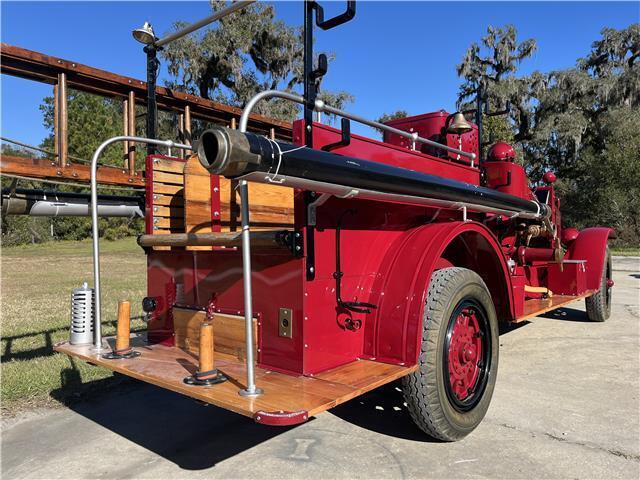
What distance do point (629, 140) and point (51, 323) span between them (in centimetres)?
2754

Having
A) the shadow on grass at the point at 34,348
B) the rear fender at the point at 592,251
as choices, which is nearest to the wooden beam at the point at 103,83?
the shadow on grass at the point at 34,348

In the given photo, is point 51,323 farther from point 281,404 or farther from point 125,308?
point 281,404

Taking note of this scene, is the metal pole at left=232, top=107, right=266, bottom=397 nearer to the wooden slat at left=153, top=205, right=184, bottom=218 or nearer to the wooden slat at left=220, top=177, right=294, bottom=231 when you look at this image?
the wooden slat at left=220, top=177, right=294, bottom=231

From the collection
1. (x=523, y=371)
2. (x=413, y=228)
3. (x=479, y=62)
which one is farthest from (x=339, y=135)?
(x=479, y=62)

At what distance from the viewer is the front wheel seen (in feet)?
9.42

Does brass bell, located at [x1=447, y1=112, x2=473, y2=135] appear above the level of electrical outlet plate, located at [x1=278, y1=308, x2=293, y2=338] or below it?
above

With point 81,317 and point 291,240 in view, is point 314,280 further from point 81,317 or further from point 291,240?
point 81,317

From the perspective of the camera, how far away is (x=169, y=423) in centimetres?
356

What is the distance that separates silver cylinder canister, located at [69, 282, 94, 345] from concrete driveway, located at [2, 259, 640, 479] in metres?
0.66

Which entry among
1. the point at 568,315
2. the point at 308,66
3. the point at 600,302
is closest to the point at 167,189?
the point at 308,66

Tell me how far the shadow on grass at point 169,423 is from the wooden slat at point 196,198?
1.16 metres

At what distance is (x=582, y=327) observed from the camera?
6688 millimetres

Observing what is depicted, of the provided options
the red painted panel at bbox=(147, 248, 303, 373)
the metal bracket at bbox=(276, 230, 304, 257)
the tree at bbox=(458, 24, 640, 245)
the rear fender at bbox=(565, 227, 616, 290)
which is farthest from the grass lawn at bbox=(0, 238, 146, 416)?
the tree at bbox=(458, 24, 640, 245)

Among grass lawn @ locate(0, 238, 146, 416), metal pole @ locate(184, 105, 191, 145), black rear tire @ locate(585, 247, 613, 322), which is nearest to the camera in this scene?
grass lawn @ locate(0, 238, 146, 416)
